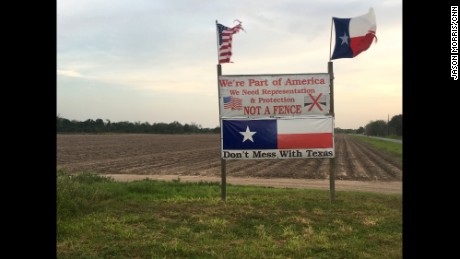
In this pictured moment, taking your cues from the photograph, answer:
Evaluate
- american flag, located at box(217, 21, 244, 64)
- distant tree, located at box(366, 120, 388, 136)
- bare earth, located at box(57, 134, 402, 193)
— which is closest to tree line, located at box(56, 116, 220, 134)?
distant tree, located at box(366, 120, 388, 136)

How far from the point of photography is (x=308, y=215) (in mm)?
7590

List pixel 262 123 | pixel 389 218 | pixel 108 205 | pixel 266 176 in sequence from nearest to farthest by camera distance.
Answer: pixel 389 218, pixel 108 205, pixel 262 123, pixel 266 176

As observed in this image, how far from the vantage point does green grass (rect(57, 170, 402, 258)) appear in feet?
16.9

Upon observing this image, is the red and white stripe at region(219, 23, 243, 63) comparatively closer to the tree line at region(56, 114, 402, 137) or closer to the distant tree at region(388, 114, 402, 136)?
the tree line at region(56, 114, 402, 137)

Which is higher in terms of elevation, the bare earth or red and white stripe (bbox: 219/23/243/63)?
red and white stripe (bbox: 219/23/243/63)

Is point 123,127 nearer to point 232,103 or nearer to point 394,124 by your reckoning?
point 394,124

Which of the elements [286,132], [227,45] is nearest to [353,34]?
[286,132]

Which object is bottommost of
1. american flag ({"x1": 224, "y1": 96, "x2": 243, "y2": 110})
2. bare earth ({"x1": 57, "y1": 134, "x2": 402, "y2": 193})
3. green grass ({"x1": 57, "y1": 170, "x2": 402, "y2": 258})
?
bare earth ({"x1": 57, "y1": 134, "x2": 402, "y2": 193})

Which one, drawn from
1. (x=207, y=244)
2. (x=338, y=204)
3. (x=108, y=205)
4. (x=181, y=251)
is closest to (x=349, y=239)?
(x=207, y=244)

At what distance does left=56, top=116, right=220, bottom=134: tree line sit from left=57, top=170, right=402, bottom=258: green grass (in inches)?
4484

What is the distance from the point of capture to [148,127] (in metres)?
154

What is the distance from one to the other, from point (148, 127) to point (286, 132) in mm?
148269
